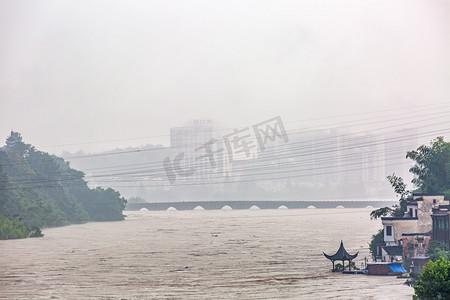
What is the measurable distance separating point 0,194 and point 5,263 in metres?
38.9

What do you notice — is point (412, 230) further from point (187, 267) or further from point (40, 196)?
point (40, 196)

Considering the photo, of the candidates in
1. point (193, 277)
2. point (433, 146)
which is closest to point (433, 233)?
point (433, 146)

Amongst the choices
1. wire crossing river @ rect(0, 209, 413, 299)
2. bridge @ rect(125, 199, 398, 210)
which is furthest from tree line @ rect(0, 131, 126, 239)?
bridge @ rect(125, 199, 398, 210)

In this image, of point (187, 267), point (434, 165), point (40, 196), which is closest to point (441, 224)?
point (434, 165)

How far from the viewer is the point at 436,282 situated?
3641cm

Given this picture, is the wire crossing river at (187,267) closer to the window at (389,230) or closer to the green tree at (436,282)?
the window at (389,230)

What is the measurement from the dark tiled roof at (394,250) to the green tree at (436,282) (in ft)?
67.4

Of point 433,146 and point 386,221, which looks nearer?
point 386,221

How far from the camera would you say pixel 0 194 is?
4018 inches

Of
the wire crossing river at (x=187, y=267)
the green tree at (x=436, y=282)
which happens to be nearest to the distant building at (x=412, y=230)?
the wire crossing river at (x=187, y=267)

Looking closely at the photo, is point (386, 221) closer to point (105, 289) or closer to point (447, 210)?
point (447, 210)

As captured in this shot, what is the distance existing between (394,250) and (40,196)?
77277 mm

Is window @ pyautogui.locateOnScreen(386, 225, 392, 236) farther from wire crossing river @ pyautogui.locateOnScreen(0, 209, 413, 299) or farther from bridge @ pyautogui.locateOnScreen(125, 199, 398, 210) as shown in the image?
bridge @ pyautogui.locateOnScreen(125, 199, 398, 210)

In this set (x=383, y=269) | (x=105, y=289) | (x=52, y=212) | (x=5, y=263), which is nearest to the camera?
(x=105, y=289)
